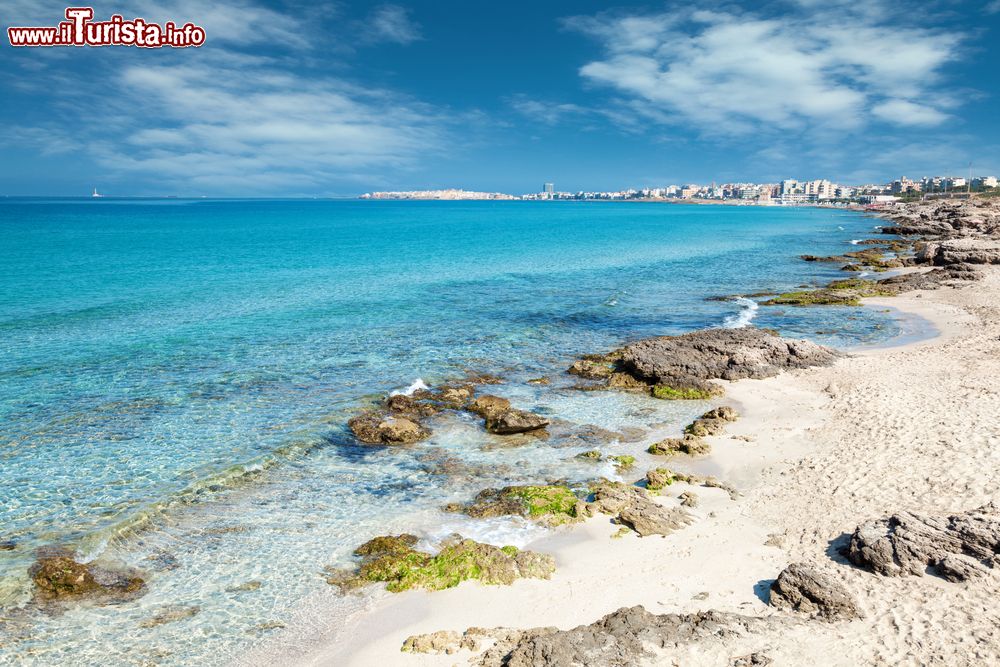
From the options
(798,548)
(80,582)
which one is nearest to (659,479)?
(798,548)

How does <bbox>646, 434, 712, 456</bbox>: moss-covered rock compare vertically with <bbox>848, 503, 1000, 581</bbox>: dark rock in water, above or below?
below

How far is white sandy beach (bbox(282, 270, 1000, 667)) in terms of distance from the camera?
8.31 meters

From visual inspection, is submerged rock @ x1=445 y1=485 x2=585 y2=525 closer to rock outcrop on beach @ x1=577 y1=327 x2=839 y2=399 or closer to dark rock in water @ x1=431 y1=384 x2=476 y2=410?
dark rock in water @ x1=431 y1=384 x2=476 y2=410

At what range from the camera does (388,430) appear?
1669 cm

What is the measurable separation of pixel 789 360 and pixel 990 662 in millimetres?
16215

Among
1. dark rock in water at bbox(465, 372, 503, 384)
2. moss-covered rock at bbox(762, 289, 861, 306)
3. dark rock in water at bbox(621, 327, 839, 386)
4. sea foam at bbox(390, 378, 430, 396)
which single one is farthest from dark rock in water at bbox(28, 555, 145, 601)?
moss-covered rock at bbox(762, 289, 861, 306)

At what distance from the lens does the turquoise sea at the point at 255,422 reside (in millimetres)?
10023

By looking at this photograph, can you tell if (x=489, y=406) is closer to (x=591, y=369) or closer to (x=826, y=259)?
(x=591, y=369)

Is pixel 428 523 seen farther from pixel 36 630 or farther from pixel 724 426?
pixel 724 426

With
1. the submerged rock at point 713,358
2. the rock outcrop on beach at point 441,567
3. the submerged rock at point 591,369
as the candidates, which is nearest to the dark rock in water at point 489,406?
the submerged rock at point 591,369

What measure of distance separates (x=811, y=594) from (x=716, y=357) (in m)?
14.1

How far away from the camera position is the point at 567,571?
10664 mm

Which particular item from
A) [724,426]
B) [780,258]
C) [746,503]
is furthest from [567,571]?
[780,258]

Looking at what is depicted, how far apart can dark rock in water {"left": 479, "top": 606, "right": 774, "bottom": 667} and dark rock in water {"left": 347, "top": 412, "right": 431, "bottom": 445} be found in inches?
335
